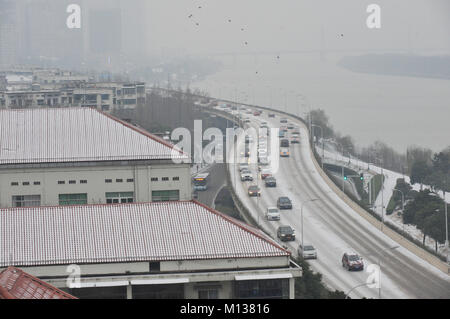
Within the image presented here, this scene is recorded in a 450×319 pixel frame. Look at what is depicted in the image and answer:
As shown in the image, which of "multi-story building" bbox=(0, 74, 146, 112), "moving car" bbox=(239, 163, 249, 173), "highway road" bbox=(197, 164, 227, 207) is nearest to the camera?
"highway road" bbox=(197, 164, 227, 207)

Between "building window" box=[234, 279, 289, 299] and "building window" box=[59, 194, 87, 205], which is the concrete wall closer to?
"building window" box=[59, 194, 87, 205]

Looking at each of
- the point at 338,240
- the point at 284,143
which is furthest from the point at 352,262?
the point at 284,143

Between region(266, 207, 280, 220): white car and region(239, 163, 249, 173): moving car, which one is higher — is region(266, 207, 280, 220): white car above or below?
above

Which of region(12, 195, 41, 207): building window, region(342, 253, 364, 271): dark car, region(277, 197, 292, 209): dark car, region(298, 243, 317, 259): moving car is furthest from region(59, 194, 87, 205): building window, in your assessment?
region(277, 197, 292, 209): dark car

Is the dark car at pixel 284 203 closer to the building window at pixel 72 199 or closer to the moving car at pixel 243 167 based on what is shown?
the moving car at pixel 243 167

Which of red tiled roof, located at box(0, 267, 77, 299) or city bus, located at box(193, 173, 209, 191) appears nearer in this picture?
red tiled roof, located at box(0, 267, 77, 299)

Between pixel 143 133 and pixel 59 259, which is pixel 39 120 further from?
pixel 59 259
